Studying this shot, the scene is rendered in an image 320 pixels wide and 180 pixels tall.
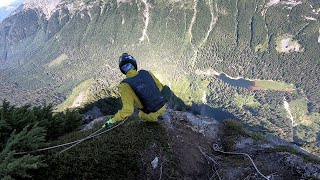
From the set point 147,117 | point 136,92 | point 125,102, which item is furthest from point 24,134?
point 147,117

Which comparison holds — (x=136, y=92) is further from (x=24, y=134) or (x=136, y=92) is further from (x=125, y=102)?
(x=24, y=134)

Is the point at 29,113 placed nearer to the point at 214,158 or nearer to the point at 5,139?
the point at 5,139

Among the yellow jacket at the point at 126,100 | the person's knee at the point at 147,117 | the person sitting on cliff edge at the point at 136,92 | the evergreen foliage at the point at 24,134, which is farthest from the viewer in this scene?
the person's knee at the point at 147,117

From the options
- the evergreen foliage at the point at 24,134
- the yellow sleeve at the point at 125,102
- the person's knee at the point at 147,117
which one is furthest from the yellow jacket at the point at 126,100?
the evergreen foliage at the point at 24,134

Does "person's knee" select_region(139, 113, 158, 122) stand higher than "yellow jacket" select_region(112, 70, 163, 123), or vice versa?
"yellow jacket" select_region(112, 70, 163, 123)

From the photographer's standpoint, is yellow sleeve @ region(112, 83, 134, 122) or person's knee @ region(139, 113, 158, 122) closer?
yellow sleeve @ region(112, 83, 134, 122)

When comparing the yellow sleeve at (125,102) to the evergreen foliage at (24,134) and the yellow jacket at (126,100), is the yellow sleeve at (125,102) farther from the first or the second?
the evergreen foliage at (24,134)

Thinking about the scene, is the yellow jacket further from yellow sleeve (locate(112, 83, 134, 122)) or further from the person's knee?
the person's knee

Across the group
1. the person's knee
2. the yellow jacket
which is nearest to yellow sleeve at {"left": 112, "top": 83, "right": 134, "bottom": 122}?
the yellow jacket
